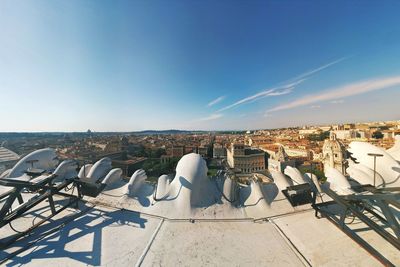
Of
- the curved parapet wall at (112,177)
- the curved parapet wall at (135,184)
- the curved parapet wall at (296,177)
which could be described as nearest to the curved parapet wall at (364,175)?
the curved parapet wall at (296,177)

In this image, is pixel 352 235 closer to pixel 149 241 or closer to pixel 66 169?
pixel 149 241

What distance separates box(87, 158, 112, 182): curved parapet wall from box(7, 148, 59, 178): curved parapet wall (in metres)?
3.80

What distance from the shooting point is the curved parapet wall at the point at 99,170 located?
22.9 ft

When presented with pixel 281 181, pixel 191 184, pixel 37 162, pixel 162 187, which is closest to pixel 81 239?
pixel 162 187

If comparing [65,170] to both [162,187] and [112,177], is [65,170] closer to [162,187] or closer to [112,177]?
[112,177]

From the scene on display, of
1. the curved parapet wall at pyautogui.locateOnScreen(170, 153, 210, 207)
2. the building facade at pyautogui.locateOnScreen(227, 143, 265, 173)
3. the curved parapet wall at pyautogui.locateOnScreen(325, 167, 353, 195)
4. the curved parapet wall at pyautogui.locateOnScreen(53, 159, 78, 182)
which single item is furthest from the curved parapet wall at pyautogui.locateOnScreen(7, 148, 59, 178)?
the building facade at pyautogui.locateOnScreen(227, 143, 265, 173)

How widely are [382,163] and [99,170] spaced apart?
1104 cm

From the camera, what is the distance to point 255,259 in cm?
355

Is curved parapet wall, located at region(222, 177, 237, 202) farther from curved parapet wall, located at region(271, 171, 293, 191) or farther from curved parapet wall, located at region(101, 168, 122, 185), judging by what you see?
curved parapet wall, located at region(101, 168, 122, 185)

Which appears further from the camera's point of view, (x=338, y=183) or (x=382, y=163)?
(x=382, y=163)

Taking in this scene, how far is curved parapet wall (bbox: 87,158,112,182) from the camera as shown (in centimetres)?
699

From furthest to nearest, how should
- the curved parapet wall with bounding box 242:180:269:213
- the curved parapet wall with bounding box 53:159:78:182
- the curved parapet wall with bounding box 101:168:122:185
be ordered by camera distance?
1. the curved parapet wall with bounding box 53:159:78:182
2. the curved parapet wall with bounding box 101:168:122:185
3. the curved parapet wall with bounding box 242:180:269:213

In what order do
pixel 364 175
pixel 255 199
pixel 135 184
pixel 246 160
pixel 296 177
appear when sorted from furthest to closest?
pixel 246 160, pixel 135 184, pixel 296 177, pixel 364 175, pixel 255 199

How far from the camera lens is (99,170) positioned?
23.7 ft
